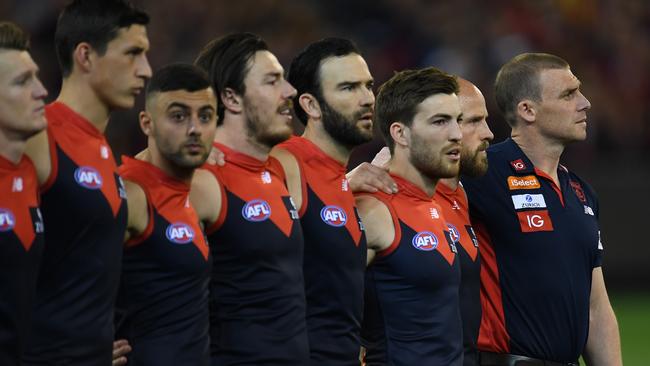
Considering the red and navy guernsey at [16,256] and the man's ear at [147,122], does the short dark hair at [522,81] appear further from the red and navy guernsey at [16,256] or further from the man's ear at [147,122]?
the red and navy guernsey at [16,256]

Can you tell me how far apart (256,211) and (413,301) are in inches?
43.6

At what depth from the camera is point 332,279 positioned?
7.19 m

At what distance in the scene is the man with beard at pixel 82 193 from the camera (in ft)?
20.1

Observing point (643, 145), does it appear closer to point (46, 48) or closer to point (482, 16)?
point (482, 16)

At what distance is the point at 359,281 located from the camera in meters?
7.25

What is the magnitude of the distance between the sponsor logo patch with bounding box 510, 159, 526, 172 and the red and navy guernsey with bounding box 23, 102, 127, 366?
3.18 meters

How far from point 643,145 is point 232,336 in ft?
37.7

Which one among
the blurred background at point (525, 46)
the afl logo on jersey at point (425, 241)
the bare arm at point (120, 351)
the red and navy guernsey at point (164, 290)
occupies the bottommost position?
the bare arm at point (120, 351)

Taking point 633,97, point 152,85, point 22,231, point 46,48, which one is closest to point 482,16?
point 633,97

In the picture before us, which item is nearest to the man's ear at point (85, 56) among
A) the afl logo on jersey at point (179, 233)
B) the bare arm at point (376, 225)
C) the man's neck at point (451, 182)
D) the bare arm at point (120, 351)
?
the afl logo on jersey at point (179, 233)

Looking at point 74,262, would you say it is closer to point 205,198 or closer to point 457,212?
point 205,198

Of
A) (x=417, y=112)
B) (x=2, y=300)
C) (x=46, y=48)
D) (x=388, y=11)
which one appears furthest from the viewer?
(x=388, y=11)

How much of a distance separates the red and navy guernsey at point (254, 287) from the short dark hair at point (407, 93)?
1.30 meters

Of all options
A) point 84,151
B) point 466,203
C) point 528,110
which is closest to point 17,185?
point 84,151
